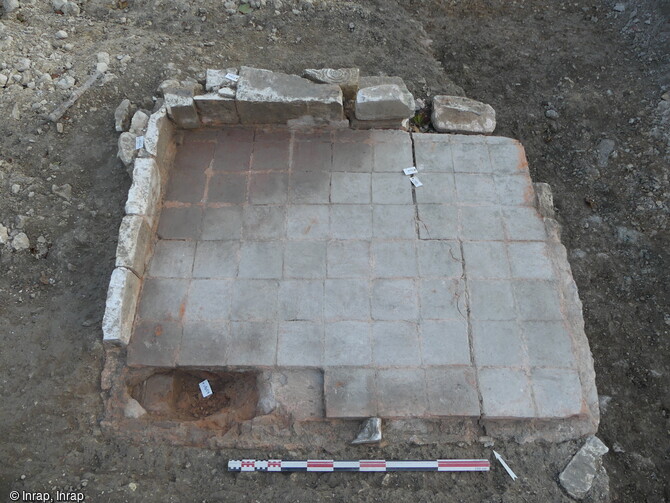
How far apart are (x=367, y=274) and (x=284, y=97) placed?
1.99 metres

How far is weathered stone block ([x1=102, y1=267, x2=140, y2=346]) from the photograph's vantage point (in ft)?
14.3

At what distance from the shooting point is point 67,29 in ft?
22.0

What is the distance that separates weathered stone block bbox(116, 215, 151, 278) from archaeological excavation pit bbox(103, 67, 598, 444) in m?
0.02

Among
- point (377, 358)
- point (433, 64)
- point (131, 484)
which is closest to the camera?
point (131, 484)

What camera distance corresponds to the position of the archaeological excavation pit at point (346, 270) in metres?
4.40

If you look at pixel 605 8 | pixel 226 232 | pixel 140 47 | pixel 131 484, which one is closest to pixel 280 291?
pixel 226 232

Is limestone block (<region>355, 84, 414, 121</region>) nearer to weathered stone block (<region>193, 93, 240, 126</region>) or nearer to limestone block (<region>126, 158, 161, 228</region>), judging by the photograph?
weathered stone block (<region>193, 93, 240, 126</region>)

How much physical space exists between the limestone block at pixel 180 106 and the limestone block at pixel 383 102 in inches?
66.8

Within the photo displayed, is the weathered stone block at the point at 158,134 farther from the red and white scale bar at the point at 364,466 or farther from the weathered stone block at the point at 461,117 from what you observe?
the red and white scale bar at the point at 364,466

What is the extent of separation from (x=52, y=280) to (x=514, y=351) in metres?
4.22

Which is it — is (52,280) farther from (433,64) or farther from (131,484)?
(433,64)

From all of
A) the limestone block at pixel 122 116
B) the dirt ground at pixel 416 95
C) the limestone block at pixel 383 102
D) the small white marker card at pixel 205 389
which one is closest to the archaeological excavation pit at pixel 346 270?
the limestone block at pixel 383 102

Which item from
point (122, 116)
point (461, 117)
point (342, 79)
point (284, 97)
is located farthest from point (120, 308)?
point (461, 117)

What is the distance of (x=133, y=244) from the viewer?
15.3ft
